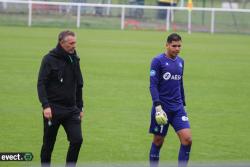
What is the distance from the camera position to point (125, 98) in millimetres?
19359

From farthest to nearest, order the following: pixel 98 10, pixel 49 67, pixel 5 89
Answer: pixel 98 10 → pixel 5 89 → pixel 49 67

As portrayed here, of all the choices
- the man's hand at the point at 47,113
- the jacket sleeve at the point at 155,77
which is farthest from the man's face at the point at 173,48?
the man's hand at the point at 47,113

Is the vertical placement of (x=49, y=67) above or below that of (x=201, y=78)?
above

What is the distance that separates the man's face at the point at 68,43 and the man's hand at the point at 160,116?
1559 mm

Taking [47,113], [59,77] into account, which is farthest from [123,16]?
[47,113]

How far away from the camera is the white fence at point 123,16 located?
42.8 m

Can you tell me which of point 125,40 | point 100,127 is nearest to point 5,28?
point 125,40

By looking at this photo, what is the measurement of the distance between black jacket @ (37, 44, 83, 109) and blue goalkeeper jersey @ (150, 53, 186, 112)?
1.26 metres

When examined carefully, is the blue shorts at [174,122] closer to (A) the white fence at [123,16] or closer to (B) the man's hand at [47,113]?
(B) the man's hand at [47,113]

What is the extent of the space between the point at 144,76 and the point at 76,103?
13.7 metres

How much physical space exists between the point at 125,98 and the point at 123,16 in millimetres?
24336

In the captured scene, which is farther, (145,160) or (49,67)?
(145,160)

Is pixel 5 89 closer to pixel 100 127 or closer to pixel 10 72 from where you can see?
pixel 10 72

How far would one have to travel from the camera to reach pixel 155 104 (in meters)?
10.6
